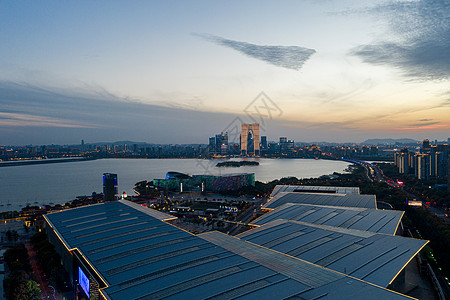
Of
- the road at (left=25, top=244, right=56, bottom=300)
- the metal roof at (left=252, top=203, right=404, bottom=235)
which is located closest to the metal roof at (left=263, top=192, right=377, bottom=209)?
the metal roof at (left=252, top=203, right=404, bottom=235)

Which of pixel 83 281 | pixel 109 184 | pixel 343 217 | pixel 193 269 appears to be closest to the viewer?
pixel 193 269

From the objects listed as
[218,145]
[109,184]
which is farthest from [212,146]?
[109,184]

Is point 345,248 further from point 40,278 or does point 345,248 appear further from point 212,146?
point 212,146

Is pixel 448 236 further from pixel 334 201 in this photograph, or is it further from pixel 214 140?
pixel 214 140

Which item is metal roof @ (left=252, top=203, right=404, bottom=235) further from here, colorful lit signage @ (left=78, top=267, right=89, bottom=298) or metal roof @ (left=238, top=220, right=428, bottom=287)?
colorful lit signage @ (left=78, top=267, right=89, bottom=298)

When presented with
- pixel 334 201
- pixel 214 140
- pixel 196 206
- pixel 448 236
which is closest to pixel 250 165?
pixel 214 140

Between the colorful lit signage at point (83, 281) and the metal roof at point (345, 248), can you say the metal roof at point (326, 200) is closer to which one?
the metal roof at point (345, 248)

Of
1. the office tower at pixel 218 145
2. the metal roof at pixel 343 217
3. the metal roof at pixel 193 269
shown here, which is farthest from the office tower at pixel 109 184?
the office tower at pixel 218 145

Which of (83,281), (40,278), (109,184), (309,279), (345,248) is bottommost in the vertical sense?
(40,278)
